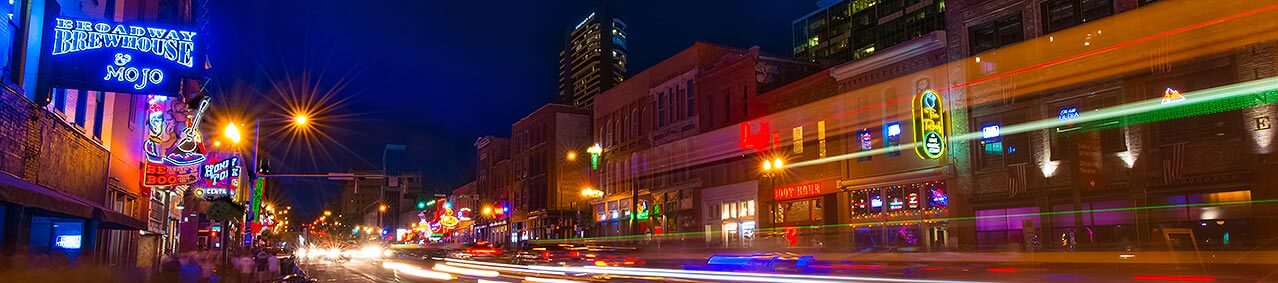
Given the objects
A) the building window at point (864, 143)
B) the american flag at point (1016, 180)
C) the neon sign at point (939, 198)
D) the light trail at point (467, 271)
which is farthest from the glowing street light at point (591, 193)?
the american flag at point (1016, 180)

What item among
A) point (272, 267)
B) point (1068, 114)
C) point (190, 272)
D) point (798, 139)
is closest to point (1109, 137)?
point (1068, 114)

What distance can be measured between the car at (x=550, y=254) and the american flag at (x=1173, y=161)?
1775 centimetres

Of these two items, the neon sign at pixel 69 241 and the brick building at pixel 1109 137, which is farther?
the brick building at pixel 1109 137

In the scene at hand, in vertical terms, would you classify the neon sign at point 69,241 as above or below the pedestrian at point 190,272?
above

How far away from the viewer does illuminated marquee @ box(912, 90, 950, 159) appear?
103 feet

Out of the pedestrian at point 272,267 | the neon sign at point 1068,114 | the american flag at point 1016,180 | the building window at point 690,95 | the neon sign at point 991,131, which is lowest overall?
the pedestrian at point 272,267

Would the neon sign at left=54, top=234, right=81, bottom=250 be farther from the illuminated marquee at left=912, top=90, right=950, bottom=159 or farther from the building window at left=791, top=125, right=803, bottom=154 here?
the building window at left=791, top=125, right=803, bottom=154

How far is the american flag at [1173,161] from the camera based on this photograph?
2534 cm

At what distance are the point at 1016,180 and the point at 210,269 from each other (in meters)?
25.3

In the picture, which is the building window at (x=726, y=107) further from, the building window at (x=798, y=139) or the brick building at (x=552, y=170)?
the brick building at (x=552, y=170)

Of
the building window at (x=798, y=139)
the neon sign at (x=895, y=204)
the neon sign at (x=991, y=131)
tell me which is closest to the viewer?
the neon sign at (x=991, y=131)

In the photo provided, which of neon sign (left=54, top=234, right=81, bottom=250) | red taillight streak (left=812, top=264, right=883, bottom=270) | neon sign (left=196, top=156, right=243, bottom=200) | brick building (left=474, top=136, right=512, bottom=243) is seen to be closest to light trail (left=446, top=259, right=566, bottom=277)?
neon sign (left=196, top=156, right=243, bottom=200)

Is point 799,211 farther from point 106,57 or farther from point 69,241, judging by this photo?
A: point 106,57

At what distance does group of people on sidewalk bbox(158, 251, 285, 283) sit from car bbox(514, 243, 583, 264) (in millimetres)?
7801
